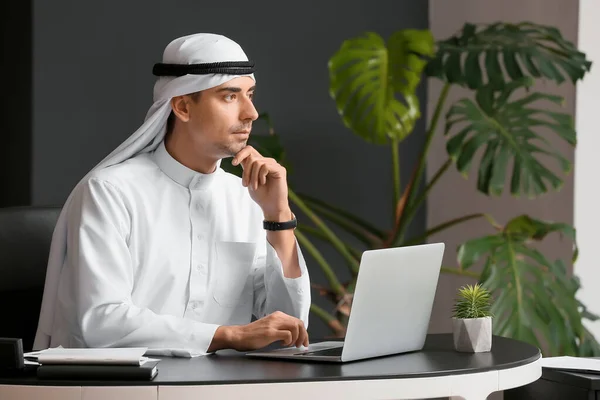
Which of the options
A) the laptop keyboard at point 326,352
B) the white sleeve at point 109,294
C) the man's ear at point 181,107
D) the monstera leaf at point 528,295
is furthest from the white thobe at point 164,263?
the monstera leaf at point 528,295

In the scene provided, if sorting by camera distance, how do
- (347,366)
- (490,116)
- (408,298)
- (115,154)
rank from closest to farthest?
(347,366) → (408,298) → (115,154) → (490,116)

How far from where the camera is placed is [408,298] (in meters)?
2.22

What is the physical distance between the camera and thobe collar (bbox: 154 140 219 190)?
261 centimetres

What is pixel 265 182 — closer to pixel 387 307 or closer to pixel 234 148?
pixel 234 148

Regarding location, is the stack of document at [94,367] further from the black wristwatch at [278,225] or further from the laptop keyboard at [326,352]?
the black wristwatch at [278,225]

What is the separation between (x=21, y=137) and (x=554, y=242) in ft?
7.41

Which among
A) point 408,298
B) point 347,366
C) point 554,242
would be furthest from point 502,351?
point 554,242

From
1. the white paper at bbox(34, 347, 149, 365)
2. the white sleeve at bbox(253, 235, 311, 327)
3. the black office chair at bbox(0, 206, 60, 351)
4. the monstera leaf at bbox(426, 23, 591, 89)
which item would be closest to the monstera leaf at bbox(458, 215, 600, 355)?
the monstera leaf at bbox(426, 23, 591, 89)

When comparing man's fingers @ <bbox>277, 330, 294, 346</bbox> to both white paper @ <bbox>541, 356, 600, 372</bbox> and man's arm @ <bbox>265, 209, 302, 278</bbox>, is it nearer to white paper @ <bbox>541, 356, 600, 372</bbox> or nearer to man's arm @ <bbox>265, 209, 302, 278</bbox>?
man's arm @ <bbox>265, 209, 302, 278</bbox>

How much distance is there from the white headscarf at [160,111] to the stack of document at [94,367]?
60 centimetres

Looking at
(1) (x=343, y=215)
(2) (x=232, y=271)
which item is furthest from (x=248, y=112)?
(1) (x=343, y=215)

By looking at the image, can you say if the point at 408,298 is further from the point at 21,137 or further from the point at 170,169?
the point at 21,137

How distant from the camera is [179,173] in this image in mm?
2615

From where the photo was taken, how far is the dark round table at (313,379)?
1807mm
